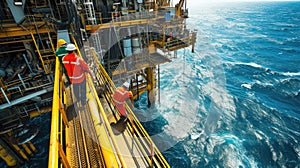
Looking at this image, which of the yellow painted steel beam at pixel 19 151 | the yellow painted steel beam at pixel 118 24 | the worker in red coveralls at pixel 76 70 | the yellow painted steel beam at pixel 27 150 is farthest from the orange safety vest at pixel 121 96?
the yellow painted steel beam at pixel 27 150

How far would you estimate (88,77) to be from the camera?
523 centimetres

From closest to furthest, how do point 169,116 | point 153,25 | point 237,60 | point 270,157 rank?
point 270,157, point 153,25, point 169,116, point 237,60

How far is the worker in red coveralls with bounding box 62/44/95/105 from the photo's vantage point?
13.8ft

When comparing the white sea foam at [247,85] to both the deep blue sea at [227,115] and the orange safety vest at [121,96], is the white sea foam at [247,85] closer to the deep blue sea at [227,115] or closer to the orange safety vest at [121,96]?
the deep blue sea at [227,115]

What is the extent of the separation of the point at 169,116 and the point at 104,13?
10.9 metres

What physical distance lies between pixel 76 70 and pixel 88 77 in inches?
34.3

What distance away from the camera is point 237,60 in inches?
1026

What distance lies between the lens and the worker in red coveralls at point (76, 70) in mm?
4195

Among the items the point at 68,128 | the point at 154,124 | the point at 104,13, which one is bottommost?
the point at 154,124

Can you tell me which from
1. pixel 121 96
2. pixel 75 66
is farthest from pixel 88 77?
pixel 121 96

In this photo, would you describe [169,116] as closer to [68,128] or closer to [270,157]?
[270,157]

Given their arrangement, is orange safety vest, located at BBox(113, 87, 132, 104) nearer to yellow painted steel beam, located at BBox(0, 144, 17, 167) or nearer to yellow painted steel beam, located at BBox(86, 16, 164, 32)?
yellow painted steel beam, located at BBox(86, 16, 164, 32)

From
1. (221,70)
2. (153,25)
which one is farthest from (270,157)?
(221,70)

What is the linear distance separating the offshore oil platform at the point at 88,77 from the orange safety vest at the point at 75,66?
0.42m
